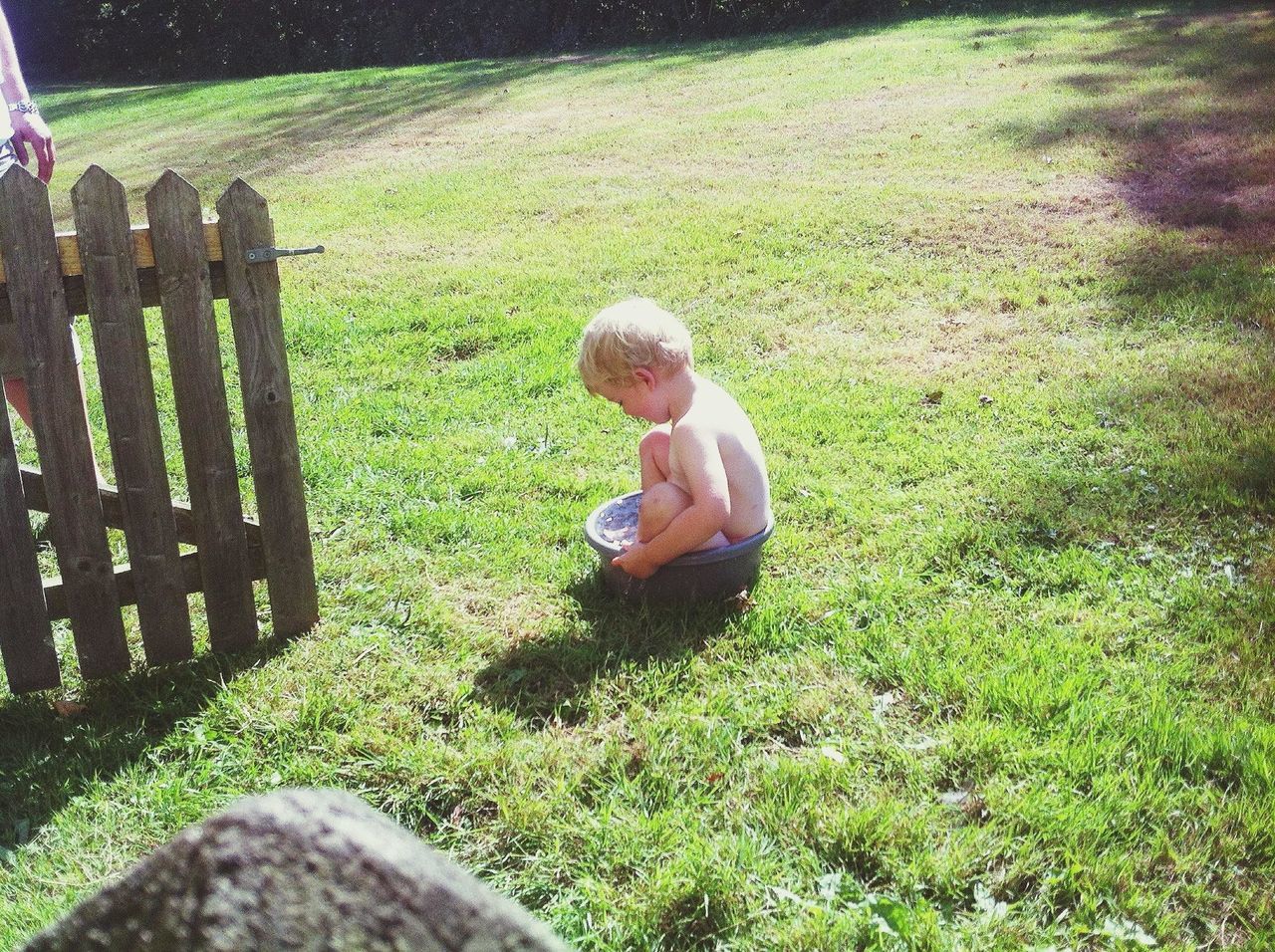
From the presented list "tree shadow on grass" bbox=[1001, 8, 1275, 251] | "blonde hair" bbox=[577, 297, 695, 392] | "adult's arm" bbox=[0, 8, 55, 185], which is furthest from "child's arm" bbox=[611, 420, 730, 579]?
"tree shadow on grass" bbox=[1001, 8, 1275, 251]

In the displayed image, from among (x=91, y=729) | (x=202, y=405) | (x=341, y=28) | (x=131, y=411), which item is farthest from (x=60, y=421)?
(x=341, y=28)

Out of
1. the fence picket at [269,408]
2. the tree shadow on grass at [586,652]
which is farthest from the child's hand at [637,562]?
the fence picket at [269,408]

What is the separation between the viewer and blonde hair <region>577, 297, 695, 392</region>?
3434 mm

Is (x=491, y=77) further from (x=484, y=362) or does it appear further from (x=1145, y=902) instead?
(x=1145, y=902)

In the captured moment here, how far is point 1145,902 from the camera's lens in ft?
7.96

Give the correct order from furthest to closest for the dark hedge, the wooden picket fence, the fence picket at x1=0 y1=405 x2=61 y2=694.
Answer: the dark hedge → the fence picket at x1=0 y1=405 x2=61 y2=694 → the wooden picket fence

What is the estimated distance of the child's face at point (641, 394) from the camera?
11.6 ft

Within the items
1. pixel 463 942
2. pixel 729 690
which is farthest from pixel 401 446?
pixel 463 942

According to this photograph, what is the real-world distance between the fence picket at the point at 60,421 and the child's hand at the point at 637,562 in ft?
5.10

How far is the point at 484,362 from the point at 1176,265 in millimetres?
4206

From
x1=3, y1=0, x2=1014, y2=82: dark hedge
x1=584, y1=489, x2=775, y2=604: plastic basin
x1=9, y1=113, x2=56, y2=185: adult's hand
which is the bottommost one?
x1=584, y1=489, x2=775, y2=604: plastic basin

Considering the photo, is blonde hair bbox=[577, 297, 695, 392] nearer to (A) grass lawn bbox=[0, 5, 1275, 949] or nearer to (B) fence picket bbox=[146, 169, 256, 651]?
(A) grass lawn bbox=[0, 5, 1275, 949]

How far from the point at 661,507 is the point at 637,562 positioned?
196 millimetres

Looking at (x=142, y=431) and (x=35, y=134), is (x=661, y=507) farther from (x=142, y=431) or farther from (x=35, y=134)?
(x=35, y=134)
